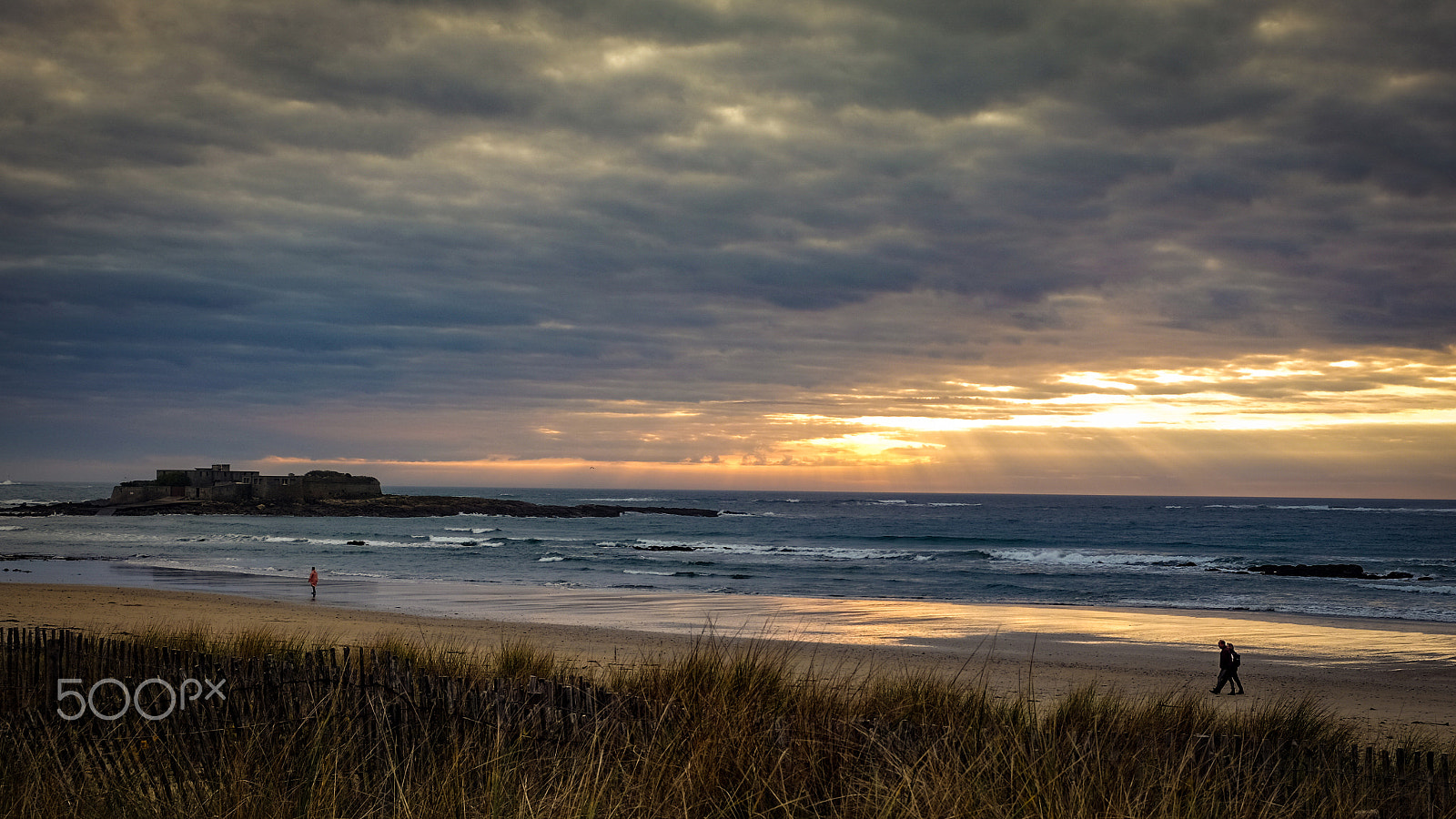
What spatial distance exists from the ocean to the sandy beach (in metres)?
3.96

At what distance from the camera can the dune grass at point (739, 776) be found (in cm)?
464

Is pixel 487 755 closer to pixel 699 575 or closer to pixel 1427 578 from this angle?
pixel 699 575

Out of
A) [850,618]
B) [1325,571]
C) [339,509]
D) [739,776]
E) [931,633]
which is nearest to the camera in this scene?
[739,776]

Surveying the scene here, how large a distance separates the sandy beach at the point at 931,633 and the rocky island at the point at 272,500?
228ft

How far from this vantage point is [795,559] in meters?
50.3

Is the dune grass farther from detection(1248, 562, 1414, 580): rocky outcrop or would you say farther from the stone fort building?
the stone fort building

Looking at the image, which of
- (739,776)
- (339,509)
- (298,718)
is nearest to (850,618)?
(298,718)

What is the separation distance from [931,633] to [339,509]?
280ft

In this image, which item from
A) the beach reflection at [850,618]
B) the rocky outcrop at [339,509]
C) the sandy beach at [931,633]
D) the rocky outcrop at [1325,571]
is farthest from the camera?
the rocky outcrop at [339,509]

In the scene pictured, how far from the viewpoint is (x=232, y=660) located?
6562 mm

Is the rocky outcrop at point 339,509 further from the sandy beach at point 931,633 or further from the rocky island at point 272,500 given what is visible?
A: the sandy beach at point 931,633

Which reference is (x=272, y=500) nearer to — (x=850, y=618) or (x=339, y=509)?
(x=339, y=509)

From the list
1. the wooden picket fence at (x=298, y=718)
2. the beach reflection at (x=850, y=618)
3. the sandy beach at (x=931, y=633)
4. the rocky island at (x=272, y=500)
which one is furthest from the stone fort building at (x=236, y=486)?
the wooden picket fence at (x=298, y=718)

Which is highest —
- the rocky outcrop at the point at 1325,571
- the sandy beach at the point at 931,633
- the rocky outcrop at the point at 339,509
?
the sandy beach at the point at 931,633
